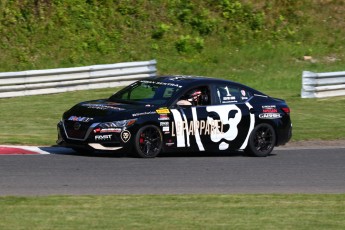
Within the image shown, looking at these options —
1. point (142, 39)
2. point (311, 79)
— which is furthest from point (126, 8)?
point (311, 79)

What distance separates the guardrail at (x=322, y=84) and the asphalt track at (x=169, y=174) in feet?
26.1

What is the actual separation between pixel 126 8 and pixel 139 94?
12678 mm

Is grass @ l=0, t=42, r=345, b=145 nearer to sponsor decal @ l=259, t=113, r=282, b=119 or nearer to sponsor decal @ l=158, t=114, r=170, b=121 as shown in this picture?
sponsor decal @ l=259, t=113, r=282, b=119

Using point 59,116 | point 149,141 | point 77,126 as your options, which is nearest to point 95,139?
point 77,126

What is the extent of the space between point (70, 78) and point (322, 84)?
253 inches

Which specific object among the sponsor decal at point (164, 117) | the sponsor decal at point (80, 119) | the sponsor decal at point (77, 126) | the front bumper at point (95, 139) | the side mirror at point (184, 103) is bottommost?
the front bumper at point (95, 139)

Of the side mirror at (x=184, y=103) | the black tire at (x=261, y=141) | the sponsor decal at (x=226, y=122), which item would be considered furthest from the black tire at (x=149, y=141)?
the black tire at (x=261, y=141)

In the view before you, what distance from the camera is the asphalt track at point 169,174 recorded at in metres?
11.6

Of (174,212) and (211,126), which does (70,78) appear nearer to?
(211,126)

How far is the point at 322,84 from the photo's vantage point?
77.7 ft

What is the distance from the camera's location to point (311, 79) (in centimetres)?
2344

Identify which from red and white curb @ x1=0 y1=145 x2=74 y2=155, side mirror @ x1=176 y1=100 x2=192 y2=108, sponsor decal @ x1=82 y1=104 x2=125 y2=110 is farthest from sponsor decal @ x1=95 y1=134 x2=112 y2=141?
side mirror @ x1=176 y1=100 x2=192 y2=108

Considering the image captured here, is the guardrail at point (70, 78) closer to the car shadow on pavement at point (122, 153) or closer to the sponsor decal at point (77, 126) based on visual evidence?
the car shadow on pavement at point (122, 153)

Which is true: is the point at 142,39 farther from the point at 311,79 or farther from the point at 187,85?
the point at 187,85
